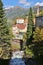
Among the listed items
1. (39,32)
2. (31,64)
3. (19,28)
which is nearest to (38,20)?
(39,32)

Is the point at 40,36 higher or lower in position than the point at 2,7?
lower

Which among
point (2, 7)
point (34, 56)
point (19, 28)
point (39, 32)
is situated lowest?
point (19, 28)

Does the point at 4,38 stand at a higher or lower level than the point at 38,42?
higher

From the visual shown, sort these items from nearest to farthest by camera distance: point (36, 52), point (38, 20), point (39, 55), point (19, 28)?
point (39, 55) < point (36, 52) < point (38, 20) < point (19, 28)

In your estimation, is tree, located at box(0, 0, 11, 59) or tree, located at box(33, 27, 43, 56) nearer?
tree, located at box(0, 0, 11, 59)

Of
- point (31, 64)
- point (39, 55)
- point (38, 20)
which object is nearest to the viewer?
point (31, 64)

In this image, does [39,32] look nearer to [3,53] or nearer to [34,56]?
[34,56]

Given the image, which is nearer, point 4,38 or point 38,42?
point 4,38

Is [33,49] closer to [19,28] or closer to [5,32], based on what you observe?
[5,32]

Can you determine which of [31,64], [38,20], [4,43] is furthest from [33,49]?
[38,20]

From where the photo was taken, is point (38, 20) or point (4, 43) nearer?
point (4, 43)

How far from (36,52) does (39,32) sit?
3507 millimetres

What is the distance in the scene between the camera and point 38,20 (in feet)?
176

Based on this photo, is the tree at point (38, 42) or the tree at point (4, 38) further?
the tree at point (38, 42)
